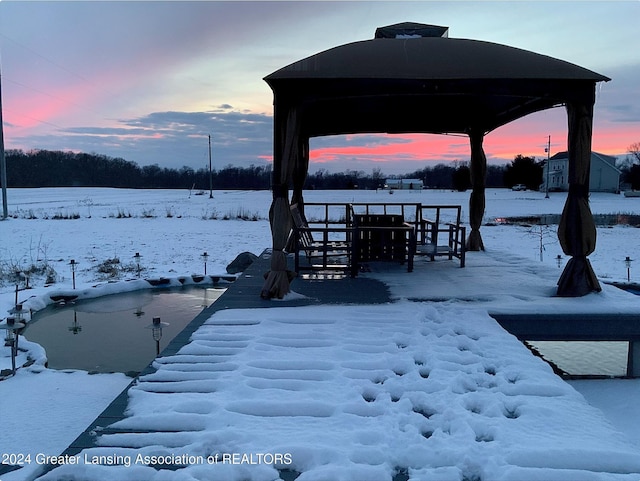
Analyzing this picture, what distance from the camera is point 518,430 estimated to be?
2562mm

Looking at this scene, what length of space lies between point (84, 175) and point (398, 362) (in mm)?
77492

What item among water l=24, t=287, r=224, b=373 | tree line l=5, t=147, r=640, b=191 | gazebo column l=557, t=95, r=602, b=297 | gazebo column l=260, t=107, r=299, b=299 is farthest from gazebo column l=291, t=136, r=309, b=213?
tree line l=5, t=147, r=640, b=191

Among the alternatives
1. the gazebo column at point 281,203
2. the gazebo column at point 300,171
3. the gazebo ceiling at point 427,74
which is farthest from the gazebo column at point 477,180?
the gazebo column at point 281,203

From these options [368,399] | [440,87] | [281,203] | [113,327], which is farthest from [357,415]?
[113,327]

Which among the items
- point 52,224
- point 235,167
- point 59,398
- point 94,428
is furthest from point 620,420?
point 235,167

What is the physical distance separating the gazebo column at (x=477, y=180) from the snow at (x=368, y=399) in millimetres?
2768

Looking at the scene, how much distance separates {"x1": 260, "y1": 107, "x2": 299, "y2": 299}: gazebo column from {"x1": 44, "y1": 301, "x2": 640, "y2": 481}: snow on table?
4.31ft

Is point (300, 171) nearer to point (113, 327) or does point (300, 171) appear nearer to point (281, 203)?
point (281, 203)

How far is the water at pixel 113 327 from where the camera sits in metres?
5.62

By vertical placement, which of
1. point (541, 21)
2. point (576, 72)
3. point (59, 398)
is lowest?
point (59, 398)

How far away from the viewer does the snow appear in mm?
2275

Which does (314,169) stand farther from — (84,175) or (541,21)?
(541,21)

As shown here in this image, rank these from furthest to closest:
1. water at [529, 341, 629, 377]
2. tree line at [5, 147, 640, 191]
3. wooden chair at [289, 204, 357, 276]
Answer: tree line at [5, 147, 640, 191]
wooden chair at [289, 204, 357, 276]
water at [529, 341, 629, 377]

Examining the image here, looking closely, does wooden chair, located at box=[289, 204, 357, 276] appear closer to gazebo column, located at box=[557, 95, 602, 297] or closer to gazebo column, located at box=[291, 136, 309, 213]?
gazebo column, located at box=[291, 136, 309, 213]
